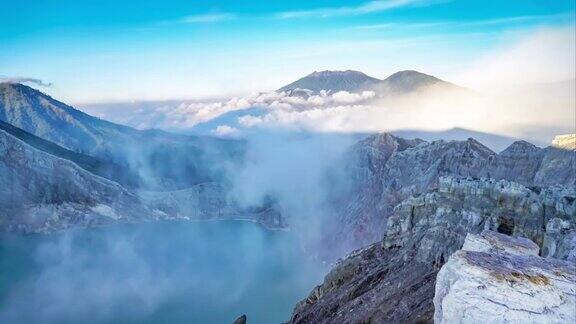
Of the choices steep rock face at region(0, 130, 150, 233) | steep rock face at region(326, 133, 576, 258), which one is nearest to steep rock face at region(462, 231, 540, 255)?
steep rock face at region(326, 133, 576, 258)

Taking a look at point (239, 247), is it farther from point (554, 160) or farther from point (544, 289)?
point (544, 289)

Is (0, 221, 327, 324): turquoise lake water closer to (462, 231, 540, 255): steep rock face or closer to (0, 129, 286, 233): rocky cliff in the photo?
(0, 129, 286, 233): rocky cliff

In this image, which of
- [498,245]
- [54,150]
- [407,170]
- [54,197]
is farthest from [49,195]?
[498,245]

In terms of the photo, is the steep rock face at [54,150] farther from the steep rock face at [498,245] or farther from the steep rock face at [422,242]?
the steep rock face at [498,245]

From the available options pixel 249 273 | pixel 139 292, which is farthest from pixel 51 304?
pixel 249 273

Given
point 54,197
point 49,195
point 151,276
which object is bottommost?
point 151,276

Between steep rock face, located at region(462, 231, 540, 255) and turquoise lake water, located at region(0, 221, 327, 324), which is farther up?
steep rock face, located at region(462, 231, 540, 255)

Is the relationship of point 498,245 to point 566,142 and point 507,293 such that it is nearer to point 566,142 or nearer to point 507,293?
point 507,293
